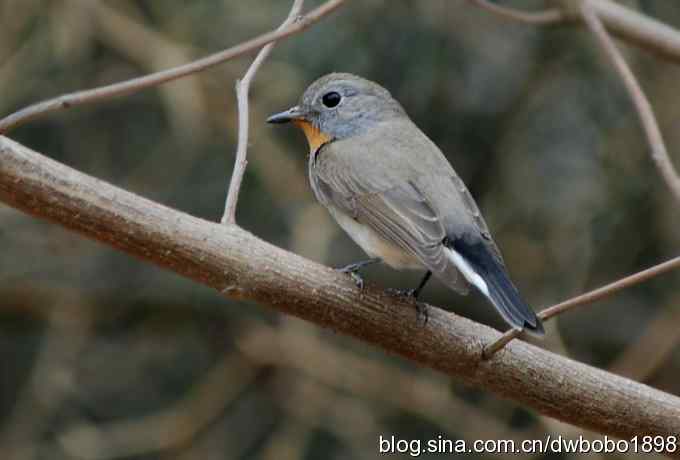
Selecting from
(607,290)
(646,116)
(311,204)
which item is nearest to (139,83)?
(607,290)

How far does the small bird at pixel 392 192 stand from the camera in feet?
11.2

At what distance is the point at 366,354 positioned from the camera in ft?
21.0

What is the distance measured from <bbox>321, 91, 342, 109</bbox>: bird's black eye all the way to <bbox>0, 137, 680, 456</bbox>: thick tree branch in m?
1.26

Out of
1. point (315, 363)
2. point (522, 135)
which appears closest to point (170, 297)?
point (315, 363)

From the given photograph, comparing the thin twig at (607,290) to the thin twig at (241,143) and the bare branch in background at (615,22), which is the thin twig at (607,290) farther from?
the bare branch in background at (615,22)

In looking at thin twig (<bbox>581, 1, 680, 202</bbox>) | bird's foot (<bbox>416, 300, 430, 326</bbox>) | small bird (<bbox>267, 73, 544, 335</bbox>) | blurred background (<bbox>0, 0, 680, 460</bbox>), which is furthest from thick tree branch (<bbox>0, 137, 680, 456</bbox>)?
blurred background (<bbox>0, 0, 680, 460</bbox>)

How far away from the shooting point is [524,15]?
441 centimetres

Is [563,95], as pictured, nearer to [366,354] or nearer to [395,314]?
[366,354]

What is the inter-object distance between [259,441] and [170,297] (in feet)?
3.65

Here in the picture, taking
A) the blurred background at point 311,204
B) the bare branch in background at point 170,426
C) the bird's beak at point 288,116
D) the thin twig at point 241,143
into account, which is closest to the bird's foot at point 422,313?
the thin twig at point 241,143

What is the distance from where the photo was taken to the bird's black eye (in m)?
4.17

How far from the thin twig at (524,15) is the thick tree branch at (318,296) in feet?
4.73

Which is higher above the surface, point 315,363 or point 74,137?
point 74,137

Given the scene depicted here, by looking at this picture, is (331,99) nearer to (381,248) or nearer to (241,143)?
(381,248)
